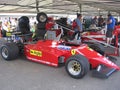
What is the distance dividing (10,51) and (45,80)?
1.86 meters

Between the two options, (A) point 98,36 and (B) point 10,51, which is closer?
(B) point 10,51

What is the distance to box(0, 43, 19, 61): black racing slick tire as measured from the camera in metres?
5.50

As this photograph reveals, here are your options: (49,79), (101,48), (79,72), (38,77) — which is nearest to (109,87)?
(79,72)

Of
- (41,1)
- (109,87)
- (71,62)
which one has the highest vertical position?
(41,1)

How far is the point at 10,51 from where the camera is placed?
547 cm

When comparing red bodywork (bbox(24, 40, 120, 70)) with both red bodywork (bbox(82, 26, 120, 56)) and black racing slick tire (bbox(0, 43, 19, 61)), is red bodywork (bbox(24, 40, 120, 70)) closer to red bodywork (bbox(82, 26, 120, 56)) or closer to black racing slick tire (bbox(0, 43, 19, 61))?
black racing slick tire (bbox(0, 43, 19, 61))

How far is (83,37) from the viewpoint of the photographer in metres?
7.73

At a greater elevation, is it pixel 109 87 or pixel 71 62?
pixel 71 62

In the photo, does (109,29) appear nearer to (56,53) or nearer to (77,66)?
(56,53)

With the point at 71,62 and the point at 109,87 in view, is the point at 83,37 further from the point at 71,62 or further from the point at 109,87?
the point at 109,87

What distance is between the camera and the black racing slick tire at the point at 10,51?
5.50m

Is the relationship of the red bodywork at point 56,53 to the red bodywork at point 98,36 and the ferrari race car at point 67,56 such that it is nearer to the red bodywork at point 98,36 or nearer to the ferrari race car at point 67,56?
the ferrari race car at point 67,56

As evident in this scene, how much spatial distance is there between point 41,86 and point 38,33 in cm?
409

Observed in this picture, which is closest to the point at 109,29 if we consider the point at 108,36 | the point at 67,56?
the point at 108,36
